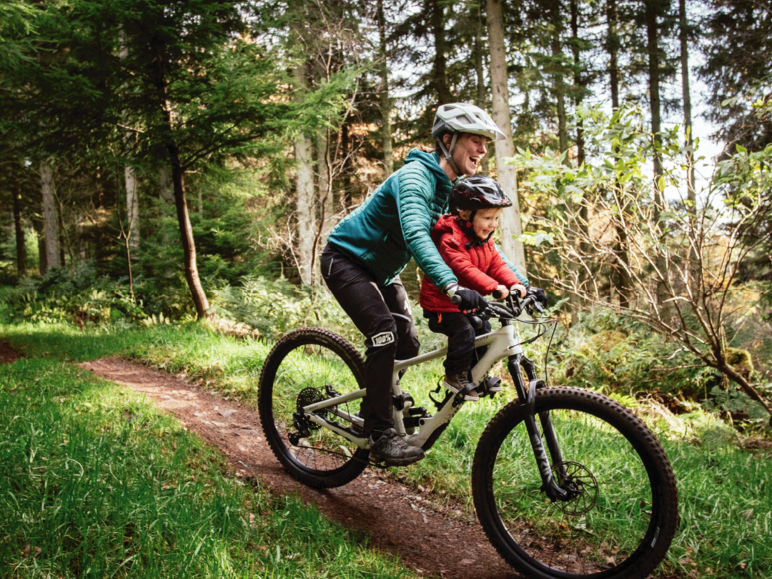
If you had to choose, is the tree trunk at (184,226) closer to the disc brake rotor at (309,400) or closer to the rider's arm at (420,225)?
the disc brake rotor at (309,400)

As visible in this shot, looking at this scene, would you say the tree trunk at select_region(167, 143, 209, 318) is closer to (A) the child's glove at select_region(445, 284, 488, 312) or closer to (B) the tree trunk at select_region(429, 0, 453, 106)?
(A) the child's glove at select_region(445, 284, 488, 312)

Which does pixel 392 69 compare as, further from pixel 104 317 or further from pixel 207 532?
pixel 207 532

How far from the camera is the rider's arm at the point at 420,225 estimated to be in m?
2.58

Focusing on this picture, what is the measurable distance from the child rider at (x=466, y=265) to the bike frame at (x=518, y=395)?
0.35 ft

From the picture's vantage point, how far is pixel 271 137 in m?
8.96

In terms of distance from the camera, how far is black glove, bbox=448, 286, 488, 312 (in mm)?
2420

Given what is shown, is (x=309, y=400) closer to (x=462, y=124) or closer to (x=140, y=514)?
(x=140, y=514)

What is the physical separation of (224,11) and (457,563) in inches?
365

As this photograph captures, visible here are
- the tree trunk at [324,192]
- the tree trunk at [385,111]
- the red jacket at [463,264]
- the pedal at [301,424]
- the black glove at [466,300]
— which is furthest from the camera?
the tree trunk at [385,111]

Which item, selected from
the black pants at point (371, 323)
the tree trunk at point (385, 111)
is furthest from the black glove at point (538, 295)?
the tree trunk at point (385, 111)

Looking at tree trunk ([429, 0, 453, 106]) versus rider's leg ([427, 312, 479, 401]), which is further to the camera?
tree trunk ([429, 0, 453, 106])

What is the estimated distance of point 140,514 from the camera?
101 inches

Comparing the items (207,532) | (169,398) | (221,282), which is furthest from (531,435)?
(221,282)

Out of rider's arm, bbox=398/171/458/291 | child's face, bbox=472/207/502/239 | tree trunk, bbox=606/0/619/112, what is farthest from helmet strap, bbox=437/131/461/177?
tree trunk, bbox=606/0/619/112
